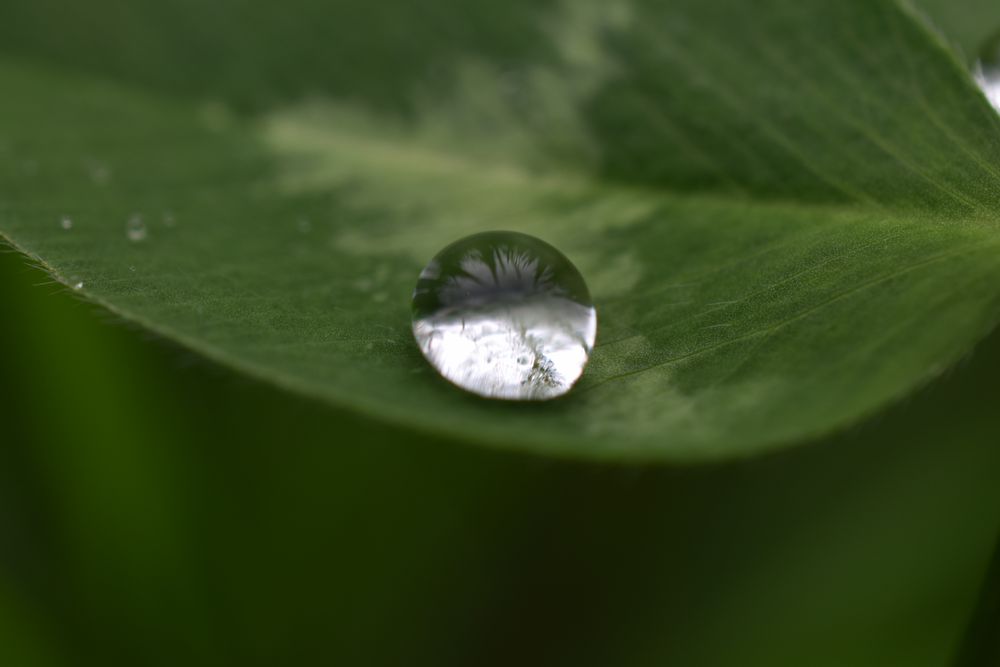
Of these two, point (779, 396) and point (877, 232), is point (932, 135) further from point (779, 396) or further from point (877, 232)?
point (779, 396)

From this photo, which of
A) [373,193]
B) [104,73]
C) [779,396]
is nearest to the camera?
[779,396]

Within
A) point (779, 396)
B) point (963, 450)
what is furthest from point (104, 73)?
point (963, 450)

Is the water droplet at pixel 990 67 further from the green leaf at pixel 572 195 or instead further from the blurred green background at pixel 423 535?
the blurred green background at pixel 423 535

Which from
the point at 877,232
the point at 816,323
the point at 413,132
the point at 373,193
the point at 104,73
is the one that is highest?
the point at 104,73

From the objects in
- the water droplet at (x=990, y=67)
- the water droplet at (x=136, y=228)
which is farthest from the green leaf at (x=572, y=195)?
the water droplet at (x=990, y=67)

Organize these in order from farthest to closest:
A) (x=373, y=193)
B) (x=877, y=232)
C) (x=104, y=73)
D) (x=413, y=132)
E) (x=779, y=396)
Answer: (x=104, y=73), (x=413, y=132), (x=373, y=193), (x=877, y=232), (x=779, y=396)

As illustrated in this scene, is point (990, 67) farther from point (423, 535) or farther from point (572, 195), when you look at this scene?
point (423, 535)

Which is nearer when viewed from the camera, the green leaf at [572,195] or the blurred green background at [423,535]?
the green leaf at [572,195]
